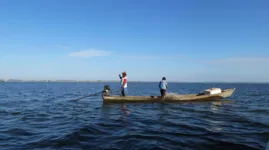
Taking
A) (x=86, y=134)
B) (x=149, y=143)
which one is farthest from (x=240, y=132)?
(x=86, y=134)

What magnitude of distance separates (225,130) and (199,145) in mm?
3254

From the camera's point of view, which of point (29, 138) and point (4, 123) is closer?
point (29, 138)

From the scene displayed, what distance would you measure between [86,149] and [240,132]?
7242 mm

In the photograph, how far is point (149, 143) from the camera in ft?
30.3

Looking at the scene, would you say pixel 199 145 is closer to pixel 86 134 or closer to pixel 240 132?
pixel 240 132

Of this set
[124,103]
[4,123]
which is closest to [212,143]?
[4,123]

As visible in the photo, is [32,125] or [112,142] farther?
[32,125]

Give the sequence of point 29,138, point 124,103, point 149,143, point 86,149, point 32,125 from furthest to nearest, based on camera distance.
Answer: point 124,103, point 32,125, point 29,138, point 149,143, point 86,149

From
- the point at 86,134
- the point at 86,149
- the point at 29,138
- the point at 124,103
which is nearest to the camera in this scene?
the point at 86,149

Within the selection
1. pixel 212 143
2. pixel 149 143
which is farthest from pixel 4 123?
pixel 212 143

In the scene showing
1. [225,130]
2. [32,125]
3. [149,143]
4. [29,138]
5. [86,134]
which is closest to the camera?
[149,143]

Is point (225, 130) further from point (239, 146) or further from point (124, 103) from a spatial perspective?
point (124, 103)

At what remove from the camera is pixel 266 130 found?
11.6 meters

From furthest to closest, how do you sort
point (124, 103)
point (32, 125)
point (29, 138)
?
point (124, 103) < point (32, 125) < point (29, 138)
